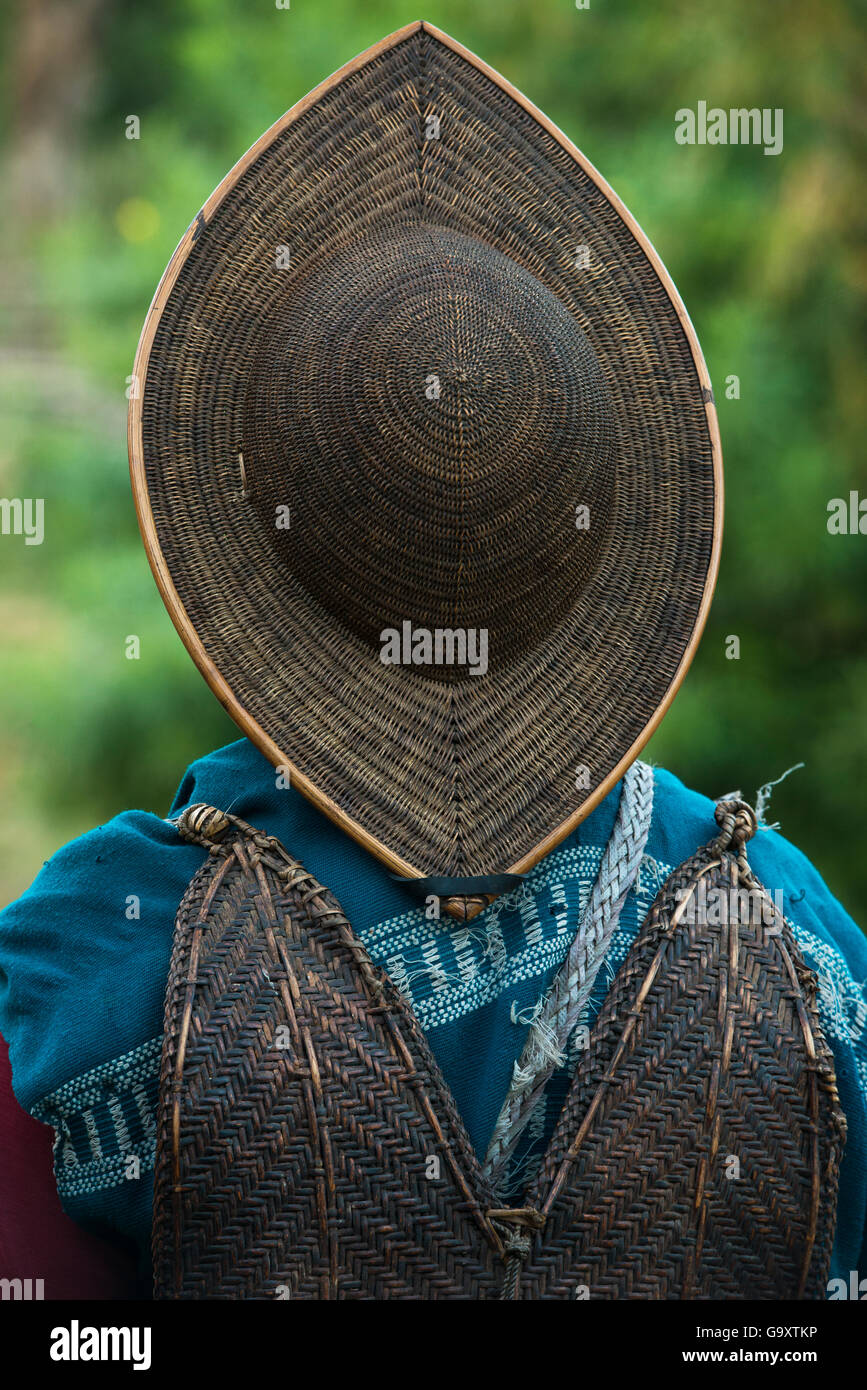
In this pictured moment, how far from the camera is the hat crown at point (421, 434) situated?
0.85 m

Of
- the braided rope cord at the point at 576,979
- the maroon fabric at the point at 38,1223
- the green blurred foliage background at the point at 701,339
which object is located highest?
the green blurred foliage background at the point at 701,339

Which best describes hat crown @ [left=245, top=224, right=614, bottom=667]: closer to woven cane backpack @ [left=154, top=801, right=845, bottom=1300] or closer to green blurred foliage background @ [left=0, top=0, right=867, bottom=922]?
woven cane backpack @ [left=154, top=801, right=845, bottom=1300]

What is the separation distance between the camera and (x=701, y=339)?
278 centimetres

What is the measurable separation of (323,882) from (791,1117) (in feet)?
1.17

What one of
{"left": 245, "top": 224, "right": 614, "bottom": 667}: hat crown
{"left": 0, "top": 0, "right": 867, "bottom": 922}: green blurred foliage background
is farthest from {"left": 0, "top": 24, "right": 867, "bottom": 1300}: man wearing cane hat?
{"left": 0, "top": 0, "right": 867, "bottom": 922}: green blurred foliage background

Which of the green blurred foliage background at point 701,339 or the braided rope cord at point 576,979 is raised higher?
the green blurred foliage background at point 701,339

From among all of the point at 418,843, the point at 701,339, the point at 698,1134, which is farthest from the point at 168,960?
the point at 701,339

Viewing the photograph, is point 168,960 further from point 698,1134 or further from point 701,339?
point 701,339

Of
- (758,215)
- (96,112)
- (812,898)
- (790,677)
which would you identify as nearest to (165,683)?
(790,677)

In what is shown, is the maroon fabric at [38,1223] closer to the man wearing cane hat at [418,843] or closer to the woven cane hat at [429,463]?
the man wearing cane hat at [418,843]

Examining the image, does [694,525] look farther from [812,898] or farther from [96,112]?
[96,112]

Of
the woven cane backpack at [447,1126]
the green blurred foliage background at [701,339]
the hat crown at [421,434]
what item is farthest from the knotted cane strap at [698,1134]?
the green blurred foliage background at [701,339]

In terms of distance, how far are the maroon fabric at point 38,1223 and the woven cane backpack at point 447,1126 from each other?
0.12 metres

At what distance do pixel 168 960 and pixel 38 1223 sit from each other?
0.21 metres
